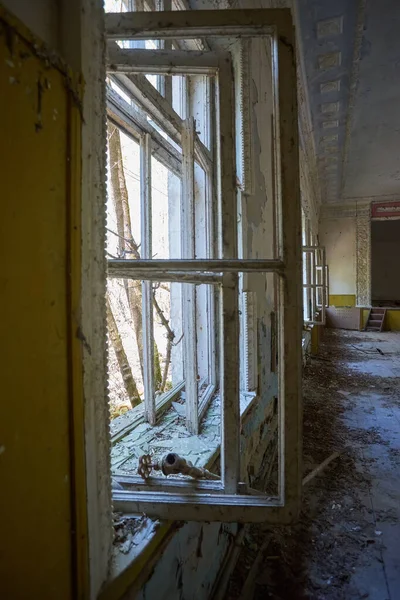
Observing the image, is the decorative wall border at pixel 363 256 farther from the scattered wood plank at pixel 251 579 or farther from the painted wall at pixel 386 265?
the scattered wood plank at pixel 251 579

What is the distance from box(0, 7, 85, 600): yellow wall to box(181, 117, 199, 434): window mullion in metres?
1.07

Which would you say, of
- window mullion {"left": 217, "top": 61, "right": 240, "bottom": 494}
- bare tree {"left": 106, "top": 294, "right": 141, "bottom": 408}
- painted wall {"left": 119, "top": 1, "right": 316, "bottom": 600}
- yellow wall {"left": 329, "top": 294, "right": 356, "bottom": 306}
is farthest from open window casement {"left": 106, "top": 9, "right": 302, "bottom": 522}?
yellow wall {"left": 329, "top": 294, "right": 356, "bottom": 306}

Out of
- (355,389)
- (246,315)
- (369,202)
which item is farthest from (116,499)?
(369,202)

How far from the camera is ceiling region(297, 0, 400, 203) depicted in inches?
175

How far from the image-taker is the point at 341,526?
2.26 metres

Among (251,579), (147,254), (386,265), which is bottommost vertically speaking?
(251,579)

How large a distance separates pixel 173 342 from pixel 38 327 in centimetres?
177

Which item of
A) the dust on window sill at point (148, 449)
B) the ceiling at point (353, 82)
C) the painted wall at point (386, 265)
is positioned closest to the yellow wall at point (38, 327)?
the dust on window sill at point (148, 449)

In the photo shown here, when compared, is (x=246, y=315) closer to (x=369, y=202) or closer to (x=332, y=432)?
(x=332, y=432)

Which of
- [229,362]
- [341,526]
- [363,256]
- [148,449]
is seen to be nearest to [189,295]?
[148,449]

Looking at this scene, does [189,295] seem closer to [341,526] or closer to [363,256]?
[341,526]

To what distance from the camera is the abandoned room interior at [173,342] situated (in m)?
0.64

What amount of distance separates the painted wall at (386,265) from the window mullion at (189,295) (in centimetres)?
1613

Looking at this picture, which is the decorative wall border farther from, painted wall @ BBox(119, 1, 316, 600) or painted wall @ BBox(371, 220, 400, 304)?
painted wall @ BBox(119, 1, 316, 600)
